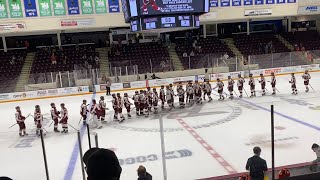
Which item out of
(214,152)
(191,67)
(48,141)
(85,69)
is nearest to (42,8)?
(85,69)

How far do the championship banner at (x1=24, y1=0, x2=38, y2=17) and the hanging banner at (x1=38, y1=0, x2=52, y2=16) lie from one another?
0.86 feet

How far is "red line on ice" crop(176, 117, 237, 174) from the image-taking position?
5328 mm

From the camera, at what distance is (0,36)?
21750 millimetres

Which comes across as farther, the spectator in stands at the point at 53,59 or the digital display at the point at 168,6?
the spectator in stands at the point at 53,59

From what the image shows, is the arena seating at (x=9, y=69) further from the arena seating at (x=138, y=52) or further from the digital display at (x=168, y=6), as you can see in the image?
the digital display at (x=168, y=6)

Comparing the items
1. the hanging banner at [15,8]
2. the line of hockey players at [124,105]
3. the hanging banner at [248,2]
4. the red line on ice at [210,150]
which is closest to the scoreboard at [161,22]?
the line of hockey players at [124,105]

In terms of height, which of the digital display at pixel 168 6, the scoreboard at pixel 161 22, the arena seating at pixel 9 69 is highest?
the digital display at pixel 168 6

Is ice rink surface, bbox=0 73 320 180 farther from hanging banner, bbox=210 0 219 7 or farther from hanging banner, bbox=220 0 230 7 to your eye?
hanging banner, bbox=220 0 230 7

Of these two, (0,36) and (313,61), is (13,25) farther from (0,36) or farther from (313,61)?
(313,61)

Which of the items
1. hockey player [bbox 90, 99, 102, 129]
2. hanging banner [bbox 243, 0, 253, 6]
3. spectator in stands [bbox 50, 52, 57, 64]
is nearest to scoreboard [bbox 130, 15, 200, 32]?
hockey player [bbox 90, 99, 102, 129]

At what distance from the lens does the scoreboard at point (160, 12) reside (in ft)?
36.5

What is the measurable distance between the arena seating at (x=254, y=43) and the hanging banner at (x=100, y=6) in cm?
958

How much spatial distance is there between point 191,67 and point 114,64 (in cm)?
418

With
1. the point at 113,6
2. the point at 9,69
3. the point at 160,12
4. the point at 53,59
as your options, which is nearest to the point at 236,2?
the point at 113,6
